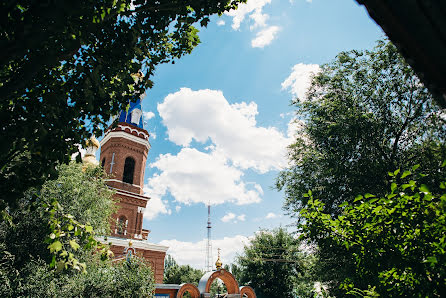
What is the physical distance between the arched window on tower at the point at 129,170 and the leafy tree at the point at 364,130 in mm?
20022

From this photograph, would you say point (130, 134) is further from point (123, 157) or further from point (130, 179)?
point (130, 179)

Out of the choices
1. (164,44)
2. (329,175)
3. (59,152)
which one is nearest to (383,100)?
(329,175)

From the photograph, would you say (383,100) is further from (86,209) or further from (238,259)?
(238,259)

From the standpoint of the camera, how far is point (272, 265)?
1229 inches

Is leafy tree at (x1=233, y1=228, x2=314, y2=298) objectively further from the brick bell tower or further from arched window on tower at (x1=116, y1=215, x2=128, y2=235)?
arched window on tower at (x1=116, y1=215, x2=128, y2=235)

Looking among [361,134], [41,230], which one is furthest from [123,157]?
[361,134]

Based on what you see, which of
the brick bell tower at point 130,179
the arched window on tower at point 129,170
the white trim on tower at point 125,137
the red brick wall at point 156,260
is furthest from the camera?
the arched window on tower at point 129,170

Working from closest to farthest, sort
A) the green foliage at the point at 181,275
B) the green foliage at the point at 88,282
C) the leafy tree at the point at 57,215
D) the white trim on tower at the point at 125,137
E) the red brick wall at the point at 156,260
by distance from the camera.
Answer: the green foliage at the point at 88,282, the leafy tree at the point at 57,215, the red brick wall at the point at 156,260, the white trim on tower at the point at 125,137, the green foliage at the point at 181,275

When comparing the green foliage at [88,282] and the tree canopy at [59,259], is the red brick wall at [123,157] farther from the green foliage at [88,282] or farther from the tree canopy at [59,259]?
the green foliage at [88,282]

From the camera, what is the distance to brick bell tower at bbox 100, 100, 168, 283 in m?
28.1

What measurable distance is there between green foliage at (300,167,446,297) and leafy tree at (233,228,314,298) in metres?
26.4

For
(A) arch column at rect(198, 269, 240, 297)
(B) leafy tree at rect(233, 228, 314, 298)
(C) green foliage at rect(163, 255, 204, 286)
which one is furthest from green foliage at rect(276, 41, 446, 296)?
(C) green foliage at rect(163, 255, 204, 286)

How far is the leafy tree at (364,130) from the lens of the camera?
13836 mm

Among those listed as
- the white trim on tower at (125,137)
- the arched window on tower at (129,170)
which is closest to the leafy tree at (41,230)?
the arched window on tower at (129,170)
